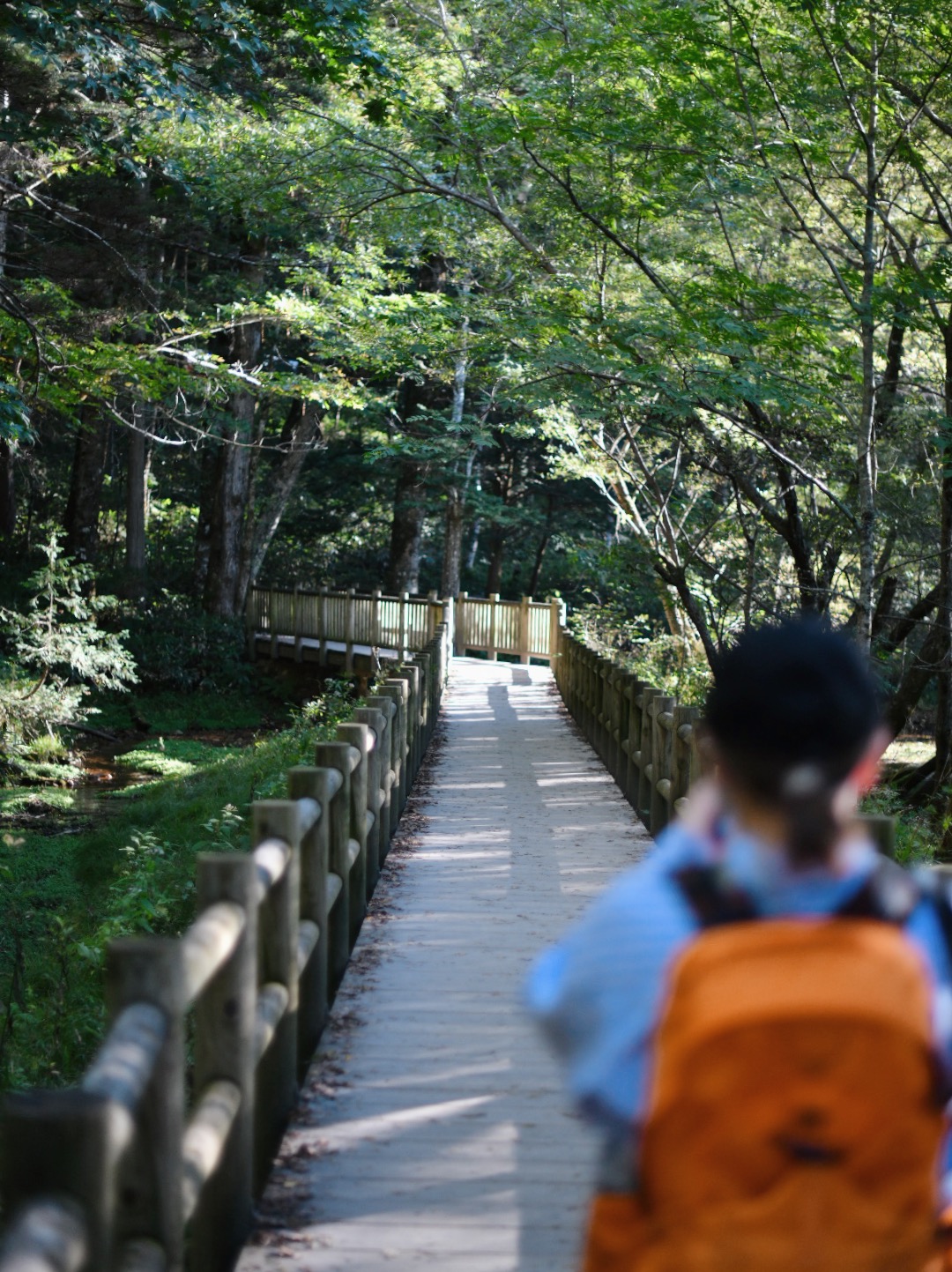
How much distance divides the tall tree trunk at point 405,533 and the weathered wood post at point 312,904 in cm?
2542

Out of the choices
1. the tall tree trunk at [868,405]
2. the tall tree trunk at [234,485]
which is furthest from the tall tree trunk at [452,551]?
the tall tree trunk at [868,405]

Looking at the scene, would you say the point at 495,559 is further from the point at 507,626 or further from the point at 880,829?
the point at 880,829

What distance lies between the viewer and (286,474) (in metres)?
29.1

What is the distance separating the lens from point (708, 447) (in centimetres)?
1554

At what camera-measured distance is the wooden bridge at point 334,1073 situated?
7.28 feet

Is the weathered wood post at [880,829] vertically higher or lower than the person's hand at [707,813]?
lower

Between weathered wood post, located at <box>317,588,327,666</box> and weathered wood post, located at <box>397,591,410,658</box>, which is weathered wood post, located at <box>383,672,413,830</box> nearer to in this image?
weathered wood post, located at <box>397,591,410,658</box>

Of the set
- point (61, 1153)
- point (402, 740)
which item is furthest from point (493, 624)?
point (61, 1153)

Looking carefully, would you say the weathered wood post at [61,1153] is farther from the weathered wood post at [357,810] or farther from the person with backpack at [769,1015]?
the weathered wood post at [357,810]

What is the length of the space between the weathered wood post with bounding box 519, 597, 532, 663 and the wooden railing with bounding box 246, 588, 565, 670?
0.02 meters

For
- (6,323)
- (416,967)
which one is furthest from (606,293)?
(416,967)

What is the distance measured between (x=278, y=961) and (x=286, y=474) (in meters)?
25.9

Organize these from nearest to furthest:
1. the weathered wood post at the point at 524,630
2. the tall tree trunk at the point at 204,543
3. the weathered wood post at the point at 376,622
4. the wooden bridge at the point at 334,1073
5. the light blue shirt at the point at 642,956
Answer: the light blue shirt at the point at 642,956
the wooden bridge at the point at 334,1073
the weathered wood post at the point at 376,622
the weathered wood post at the point at 524,630
the tall tree trunk at the point at 204,543

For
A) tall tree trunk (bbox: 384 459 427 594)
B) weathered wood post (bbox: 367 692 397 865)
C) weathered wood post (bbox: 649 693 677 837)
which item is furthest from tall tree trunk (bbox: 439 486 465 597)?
weathered wood post (bbox: 367 692 397 865)
